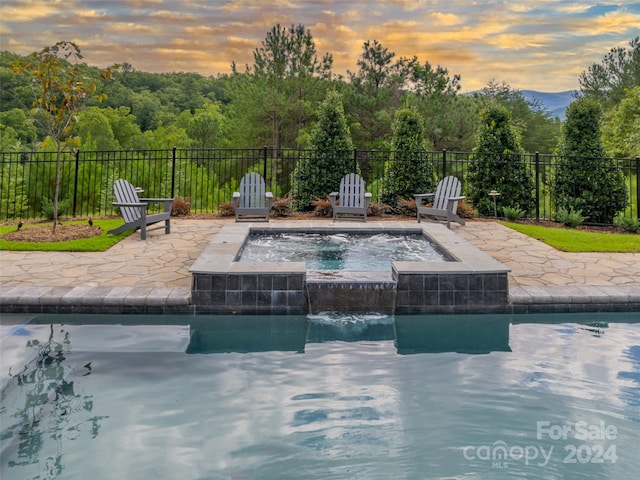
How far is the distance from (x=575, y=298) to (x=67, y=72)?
6955 millimetres

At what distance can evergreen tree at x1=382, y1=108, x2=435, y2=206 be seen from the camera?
1005 centimetres

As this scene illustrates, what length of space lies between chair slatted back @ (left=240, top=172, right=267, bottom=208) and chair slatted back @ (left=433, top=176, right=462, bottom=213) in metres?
2.91

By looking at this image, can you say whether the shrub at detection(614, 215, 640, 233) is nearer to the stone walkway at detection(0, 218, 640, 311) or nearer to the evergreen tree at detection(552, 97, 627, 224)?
the evergreen tree at detection(552, 97, 627, 224)

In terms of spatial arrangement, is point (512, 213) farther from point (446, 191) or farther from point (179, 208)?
point (179, 208)

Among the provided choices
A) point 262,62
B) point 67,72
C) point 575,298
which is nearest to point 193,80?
point 262,62

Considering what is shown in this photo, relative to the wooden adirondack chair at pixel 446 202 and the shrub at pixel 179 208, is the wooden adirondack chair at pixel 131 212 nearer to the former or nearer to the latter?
the shrub at pixel 179 208

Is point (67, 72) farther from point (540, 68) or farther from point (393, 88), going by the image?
point (540, 68)

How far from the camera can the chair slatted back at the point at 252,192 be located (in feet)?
28.9

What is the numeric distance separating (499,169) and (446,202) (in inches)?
73.3

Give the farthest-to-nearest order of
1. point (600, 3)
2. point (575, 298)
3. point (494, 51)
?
point (494, 51) < point (600, 3) < point (575, 298)

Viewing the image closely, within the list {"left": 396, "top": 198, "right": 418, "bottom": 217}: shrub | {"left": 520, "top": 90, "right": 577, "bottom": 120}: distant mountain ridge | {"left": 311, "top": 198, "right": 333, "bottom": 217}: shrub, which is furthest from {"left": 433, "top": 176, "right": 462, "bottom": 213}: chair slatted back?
{"left": 520, "top": 90, "right": 577, "bottom": 120}: distant mountain ridge

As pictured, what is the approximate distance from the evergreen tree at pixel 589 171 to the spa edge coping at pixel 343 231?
350 cm

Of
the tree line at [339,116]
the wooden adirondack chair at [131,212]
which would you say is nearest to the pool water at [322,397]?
the wooden adirondack chair at [131,212]

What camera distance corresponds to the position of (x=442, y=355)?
3.96 metres
